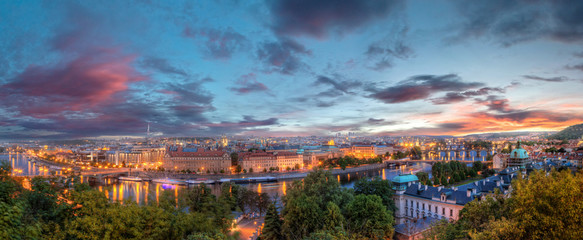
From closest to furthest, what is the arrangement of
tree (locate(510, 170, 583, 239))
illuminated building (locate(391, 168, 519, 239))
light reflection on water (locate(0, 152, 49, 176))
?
tree (locate(510, 170, 583, 239)), illuminated building (locate(391, 168, 519, 239)), light reflection on water (locate(0, 152, 49, 176))

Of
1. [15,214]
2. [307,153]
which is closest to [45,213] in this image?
[15,214]

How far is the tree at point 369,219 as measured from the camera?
45.8ft

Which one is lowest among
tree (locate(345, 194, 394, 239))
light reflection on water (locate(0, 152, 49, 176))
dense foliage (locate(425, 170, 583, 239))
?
light reflection on water (locate(0, 152, 49, 176))

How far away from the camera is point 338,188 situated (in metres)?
18.7

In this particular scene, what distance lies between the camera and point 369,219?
14430 millimetres

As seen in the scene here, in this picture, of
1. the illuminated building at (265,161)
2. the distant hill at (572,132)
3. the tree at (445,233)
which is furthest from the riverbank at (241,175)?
the distant hill at (572,132)

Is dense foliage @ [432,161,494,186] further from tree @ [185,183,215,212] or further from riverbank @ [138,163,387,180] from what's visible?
tree @ [185,183,215,212]

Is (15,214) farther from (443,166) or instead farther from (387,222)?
(443,166)

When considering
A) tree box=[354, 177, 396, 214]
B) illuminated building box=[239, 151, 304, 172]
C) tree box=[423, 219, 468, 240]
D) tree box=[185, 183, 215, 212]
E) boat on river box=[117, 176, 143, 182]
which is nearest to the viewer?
tree box=[423, 219, 468, 240]

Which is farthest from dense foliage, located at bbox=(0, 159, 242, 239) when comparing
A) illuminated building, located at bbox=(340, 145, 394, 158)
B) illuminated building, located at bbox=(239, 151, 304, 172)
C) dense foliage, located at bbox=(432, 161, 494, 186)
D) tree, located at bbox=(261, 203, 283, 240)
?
illuminated building, located at bbox=(340, 145, 394, 158)

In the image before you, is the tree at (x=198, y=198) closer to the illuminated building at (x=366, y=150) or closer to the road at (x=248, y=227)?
the road at (x=248, y=227)

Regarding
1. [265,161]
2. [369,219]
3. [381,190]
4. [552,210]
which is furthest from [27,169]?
[552,210]

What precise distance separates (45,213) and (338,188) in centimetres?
1432

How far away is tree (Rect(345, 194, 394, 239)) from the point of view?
45.8 ft
